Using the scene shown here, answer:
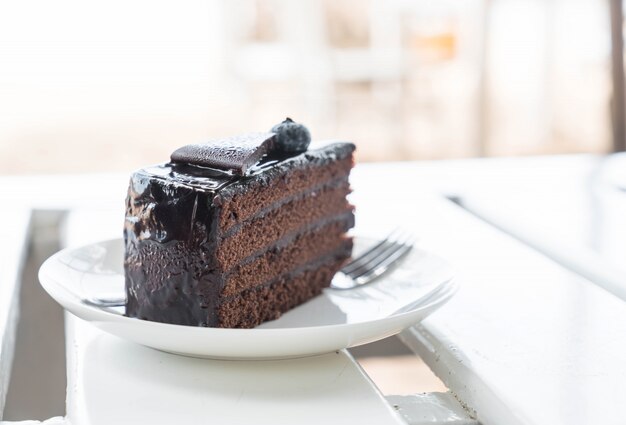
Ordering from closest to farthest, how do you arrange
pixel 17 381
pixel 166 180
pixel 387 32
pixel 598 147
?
pixel 166 180 → pixel 17 381 → pixel 598 147 → pixel 387 32

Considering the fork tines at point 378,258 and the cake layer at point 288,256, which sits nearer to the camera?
the cake layer at point 288,256

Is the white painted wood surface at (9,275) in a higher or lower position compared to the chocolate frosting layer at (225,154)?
lower

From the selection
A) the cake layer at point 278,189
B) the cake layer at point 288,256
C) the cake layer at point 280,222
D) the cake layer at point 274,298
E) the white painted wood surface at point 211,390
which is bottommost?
the white painted wood surface at point 211,390

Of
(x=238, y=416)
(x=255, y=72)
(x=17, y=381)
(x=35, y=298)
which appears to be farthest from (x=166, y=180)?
(x=255, y=72)

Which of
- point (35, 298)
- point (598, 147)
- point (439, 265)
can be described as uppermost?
point (439, 265)

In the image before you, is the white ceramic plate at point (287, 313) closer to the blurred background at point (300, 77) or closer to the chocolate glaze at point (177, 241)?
the chocolate glaze at point (177, 241)

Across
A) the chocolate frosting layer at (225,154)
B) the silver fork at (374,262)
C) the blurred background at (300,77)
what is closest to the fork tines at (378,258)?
the silver fork at (374,262)

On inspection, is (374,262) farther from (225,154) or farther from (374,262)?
(225,154)

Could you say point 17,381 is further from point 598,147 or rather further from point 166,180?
point 598,147
